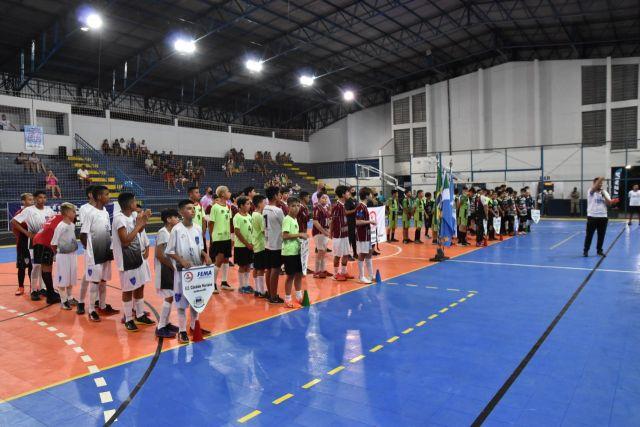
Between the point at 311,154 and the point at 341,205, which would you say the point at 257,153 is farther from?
the point at 341,205

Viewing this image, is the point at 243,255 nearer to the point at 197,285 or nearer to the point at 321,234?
the point at 321,234

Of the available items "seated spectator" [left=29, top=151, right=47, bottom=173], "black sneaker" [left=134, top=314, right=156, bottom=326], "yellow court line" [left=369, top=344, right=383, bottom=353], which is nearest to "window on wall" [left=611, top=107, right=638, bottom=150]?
"yellow court line" [left=369, top=344, right=383, bottom=353]

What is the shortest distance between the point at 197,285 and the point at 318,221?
548 centimetres

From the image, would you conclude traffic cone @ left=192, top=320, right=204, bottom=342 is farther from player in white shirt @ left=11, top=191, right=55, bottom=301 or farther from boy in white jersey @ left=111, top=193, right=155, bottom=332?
player in white shirt @ left=11, top=191, right=55, bottom=301

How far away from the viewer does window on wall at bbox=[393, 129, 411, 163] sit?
1368 inches

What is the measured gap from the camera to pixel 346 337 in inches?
226

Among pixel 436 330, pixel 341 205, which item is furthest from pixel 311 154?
pixel 436 330

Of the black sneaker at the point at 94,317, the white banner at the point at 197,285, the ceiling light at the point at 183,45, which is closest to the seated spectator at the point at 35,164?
the ceiling light at the point at 183,45

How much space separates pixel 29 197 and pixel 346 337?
21.9 feet

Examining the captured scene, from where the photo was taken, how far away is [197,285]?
5.57 m

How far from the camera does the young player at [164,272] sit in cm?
565

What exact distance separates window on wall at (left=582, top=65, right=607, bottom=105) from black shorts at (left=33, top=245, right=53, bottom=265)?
99.6 ft

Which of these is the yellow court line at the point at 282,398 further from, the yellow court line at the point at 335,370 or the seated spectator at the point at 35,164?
the seated spectator at the point at 35,164

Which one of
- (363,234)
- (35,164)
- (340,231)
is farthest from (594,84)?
(35,164)
